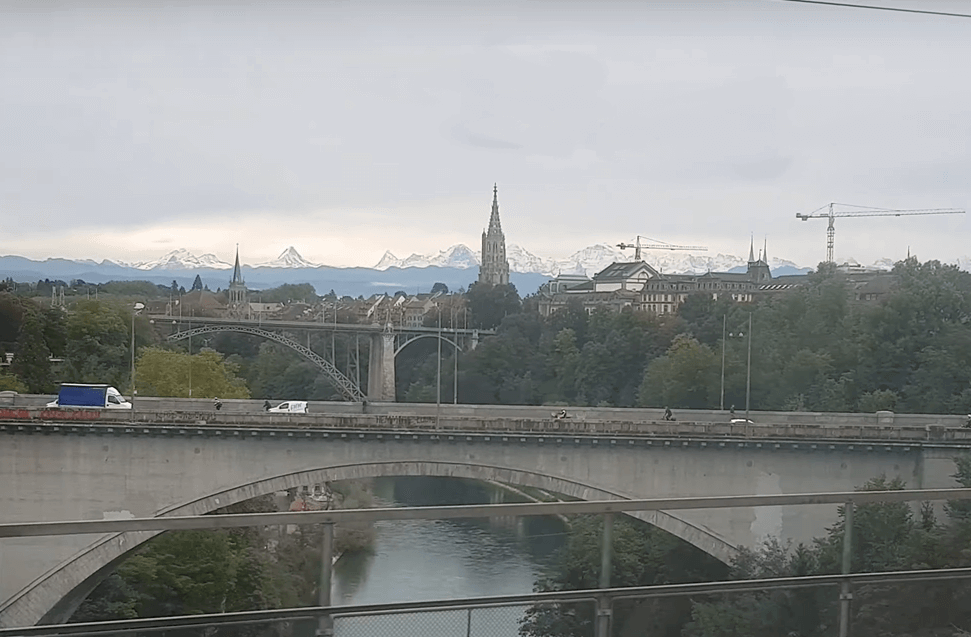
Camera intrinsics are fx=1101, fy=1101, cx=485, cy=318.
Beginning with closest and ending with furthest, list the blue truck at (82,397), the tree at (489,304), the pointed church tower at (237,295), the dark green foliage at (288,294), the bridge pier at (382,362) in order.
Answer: the blue truck at (82,397) → the bridge pier at (382,362) → the pointed church tower at (237,295) → the tree at (489,304) → the dark green foliage at (288,294)

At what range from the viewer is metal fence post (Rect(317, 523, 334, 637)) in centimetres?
198

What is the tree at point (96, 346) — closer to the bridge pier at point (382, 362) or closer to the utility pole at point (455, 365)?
the bridge pier at point (382, 362)

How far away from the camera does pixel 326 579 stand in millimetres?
2025

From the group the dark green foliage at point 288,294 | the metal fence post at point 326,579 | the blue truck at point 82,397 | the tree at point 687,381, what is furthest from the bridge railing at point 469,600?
the dark green foliage at point 288,294

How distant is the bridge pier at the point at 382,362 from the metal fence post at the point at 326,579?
88.1ft

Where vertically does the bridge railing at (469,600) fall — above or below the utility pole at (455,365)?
above

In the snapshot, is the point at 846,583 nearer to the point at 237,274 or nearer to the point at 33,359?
the point at 33,359

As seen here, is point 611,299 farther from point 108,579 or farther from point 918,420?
point 108,579

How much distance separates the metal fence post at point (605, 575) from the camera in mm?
2152

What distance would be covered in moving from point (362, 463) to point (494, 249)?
3622 centimetres

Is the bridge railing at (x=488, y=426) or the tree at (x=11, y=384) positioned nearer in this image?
the bridge railing at (x=488, y=426)

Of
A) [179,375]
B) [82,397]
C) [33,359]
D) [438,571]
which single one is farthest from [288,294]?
[438,571]

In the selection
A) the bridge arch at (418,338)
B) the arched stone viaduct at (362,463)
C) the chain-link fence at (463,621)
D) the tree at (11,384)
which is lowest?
the arched stone viaduct at (362,463)

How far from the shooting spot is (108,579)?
2322 millimetres
